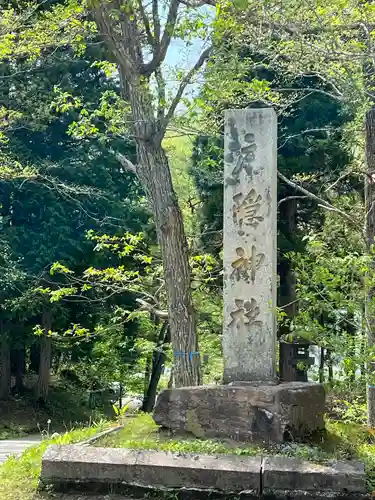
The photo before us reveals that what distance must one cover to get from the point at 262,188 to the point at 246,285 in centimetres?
99

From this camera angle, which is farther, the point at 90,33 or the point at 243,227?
the point at 90,33

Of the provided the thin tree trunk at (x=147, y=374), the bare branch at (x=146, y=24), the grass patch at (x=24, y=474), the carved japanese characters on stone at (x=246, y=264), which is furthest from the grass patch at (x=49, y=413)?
the bare branch at (x=146, y=24)

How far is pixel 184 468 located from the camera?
4.19m

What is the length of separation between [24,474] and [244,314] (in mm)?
2460

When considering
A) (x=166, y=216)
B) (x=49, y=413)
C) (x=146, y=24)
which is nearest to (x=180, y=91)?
(x=146, y=24)

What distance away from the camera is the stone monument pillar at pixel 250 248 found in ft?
18.2

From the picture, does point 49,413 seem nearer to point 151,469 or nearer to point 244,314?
point 244,314

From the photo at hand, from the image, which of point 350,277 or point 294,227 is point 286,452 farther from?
point 294,227

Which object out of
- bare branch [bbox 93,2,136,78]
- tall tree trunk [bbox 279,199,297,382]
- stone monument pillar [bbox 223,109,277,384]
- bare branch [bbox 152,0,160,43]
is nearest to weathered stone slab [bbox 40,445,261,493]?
stone monument pillar [bbox 223,109,277,384]

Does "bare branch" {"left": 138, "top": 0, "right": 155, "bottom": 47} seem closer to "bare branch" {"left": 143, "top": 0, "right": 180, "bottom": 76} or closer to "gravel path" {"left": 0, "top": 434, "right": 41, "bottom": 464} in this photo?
"bare branch" {"left": 143, "top": 0, "right": 180, "bottom": 76}

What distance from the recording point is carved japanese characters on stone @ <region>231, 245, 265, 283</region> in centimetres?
559

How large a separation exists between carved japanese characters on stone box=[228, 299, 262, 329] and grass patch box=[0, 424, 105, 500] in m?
1.82

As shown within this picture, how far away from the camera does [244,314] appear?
5.59 m

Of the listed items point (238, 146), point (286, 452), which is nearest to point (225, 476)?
point (286, 452)
